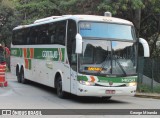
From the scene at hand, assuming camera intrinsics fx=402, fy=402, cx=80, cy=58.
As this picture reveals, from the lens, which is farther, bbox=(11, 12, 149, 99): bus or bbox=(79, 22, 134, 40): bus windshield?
bbox=(79, 22, 134, 40): bus windshield

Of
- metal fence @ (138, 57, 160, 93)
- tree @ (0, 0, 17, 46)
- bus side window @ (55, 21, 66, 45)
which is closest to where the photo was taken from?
bus side window @ (55, 21, 66, 45)

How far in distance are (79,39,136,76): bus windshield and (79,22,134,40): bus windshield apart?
0.25 metres

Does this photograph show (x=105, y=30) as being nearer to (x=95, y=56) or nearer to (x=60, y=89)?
(x=95, y=56)

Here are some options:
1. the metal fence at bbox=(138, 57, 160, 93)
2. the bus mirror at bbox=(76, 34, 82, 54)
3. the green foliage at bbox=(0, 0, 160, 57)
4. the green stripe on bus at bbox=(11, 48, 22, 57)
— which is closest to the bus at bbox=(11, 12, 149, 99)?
the bus mirror at bbox=(76, 34, 82, 54)

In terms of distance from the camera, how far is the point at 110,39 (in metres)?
15.1

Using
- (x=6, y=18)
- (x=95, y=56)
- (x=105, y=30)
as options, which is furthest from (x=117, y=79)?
(x=6, y=18)

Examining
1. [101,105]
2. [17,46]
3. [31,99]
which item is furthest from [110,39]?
[17,46]

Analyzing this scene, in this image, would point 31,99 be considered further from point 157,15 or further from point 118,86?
point 157,15

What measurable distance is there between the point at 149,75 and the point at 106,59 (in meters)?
7.40

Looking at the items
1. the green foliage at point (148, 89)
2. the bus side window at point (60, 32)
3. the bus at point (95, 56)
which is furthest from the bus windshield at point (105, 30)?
the green foliage at point (148, 89)

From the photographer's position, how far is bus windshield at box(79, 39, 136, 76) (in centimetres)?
1468

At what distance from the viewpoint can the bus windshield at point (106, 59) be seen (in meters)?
14.7

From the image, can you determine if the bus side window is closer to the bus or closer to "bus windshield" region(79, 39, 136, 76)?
the bus

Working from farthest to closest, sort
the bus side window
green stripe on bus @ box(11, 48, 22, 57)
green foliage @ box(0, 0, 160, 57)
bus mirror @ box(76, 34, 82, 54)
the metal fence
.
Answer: green stripe on bus @ box(11, 48, 22, 57) < green foliage @ box(0, 0, 160, 57) < the metal fence < the bus side window < bus mirror @ box(76, 34, 82, 54)
